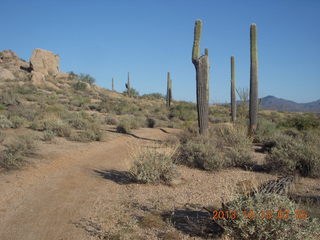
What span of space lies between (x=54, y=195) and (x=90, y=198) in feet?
2.68

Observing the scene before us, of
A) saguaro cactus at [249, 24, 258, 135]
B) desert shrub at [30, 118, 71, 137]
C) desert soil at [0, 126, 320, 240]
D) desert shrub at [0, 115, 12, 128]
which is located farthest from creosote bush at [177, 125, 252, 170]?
desert shrub at [0, 115, 12, 128]

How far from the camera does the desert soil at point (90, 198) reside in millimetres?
4051

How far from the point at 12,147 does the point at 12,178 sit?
151 centimetres

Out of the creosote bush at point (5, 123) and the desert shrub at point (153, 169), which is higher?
the creosote bush at point (5, 123)

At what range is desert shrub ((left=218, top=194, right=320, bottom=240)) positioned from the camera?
318 cm

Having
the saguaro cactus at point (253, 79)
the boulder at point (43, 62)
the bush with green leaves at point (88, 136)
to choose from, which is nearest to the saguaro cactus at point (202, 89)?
the saguaro cactus at point (253, 79)

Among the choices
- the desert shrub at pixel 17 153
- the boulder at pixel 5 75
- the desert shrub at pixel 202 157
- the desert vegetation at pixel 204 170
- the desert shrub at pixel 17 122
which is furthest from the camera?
the boulder at pixel 5 75

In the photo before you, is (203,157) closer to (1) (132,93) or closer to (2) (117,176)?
(2) (117,176)

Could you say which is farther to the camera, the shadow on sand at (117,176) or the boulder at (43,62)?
the boulder at (43,62)

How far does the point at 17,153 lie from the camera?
293 inches


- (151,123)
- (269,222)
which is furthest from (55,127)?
(269,222)

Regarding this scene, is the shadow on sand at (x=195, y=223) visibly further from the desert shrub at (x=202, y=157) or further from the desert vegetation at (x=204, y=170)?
the desert shrub at (x=202, y=157)

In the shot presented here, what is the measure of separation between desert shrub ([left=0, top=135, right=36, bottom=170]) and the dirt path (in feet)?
1.46

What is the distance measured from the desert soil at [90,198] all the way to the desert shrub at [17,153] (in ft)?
1.07
